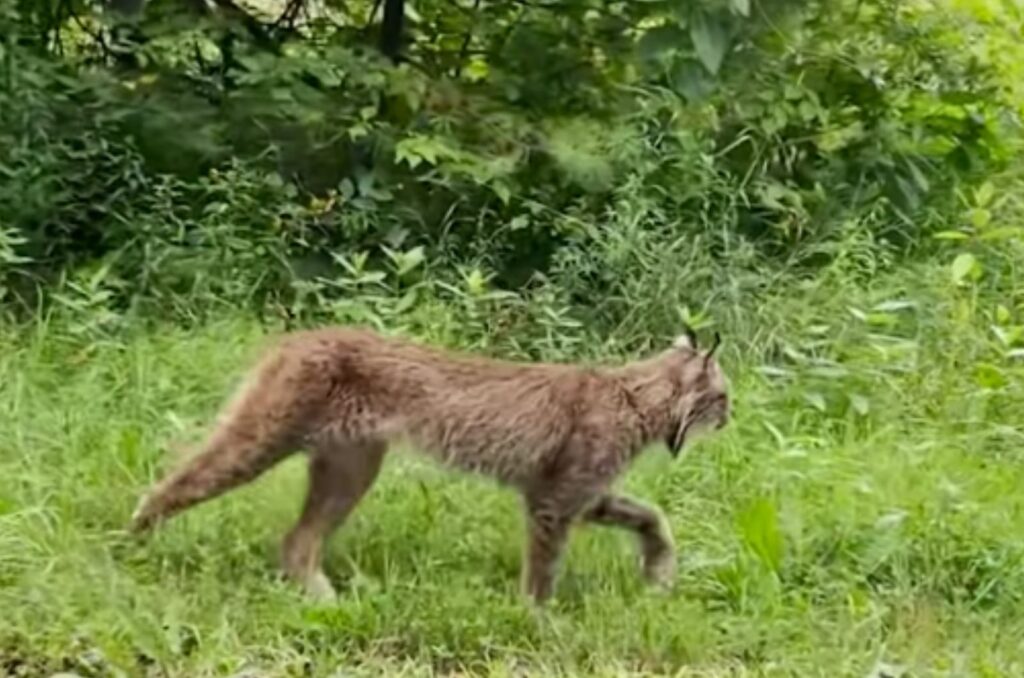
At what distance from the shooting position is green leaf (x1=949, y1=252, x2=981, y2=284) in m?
8.88

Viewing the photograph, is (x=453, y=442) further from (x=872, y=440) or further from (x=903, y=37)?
(x=903, y=37)

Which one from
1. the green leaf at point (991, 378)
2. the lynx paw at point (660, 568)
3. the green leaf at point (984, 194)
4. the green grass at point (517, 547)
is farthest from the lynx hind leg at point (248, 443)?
the green leaf at point (984, 194)

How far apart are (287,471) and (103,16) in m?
3.04

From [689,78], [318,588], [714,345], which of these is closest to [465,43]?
[689,78]

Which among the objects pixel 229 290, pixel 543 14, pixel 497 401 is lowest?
pixel 229 290

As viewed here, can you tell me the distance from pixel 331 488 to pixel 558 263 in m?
2.54

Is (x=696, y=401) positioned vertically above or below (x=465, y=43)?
below

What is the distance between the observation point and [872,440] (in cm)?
777

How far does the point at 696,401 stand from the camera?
689 cm

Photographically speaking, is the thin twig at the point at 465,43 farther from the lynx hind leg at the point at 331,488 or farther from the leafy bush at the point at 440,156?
the lynx hind leg at the point at 331,488

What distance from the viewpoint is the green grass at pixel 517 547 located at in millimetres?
6051

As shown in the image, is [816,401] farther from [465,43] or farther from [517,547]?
[465,43]

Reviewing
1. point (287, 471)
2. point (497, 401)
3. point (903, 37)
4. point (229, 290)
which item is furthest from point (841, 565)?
point (903, 37)

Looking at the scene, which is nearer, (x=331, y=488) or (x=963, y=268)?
(x=331, y=488)
